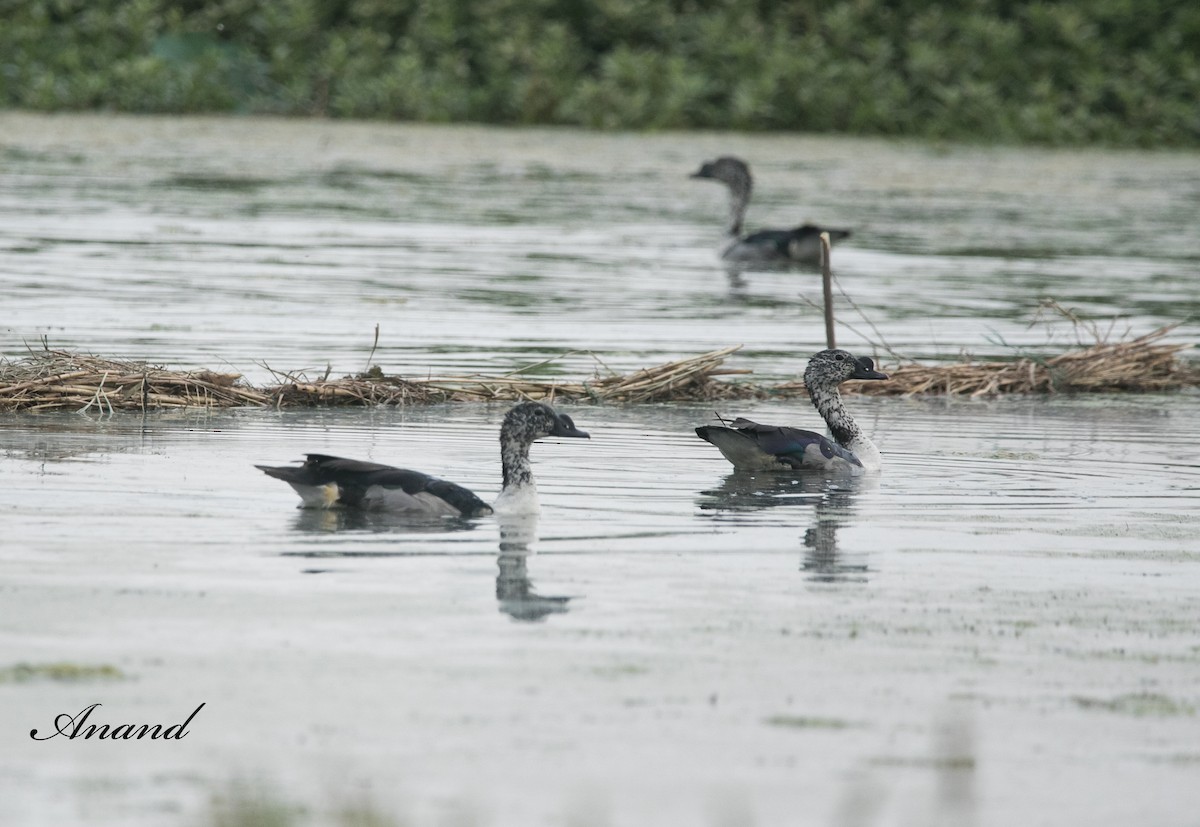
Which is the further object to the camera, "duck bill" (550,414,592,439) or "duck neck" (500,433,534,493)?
"duck bill" (550,414,592,439)

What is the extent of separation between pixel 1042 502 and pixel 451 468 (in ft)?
9.00

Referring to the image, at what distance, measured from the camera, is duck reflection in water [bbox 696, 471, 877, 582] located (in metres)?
7.90

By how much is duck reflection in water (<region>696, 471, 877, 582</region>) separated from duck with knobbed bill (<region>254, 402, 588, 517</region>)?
93 cm

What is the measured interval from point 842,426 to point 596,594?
11.3 ft

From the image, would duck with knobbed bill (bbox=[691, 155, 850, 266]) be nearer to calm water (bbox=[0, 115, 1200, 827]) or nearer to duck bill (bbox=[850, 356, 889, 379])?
calm water (bbox=[0, 115, 1200, 827])

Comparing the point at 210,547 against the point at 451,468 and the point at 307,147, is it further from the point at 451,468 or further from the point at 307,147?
the point at 307,147

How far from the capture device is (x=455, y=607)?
273 inches

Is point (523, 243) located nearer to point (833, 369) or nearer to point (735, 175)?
point (735, 175)

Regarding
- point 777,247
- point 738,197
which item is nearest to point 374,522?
point 777,247

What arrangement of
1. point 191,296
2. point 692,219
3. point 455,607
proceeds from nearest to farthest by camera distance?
point 455,607 → point 191,296 → point 692,219

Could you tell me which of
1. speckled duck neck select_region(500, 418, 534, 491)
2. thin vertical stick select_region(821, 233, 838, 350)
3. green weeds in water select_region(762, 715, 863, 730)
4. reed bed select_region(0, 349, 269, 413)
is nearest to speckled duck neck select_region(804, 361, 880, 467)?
thin vertical stick select_region(821, 233, 838, 350)

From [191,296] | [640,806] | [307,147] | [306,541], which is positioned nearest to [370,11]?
[307,147]

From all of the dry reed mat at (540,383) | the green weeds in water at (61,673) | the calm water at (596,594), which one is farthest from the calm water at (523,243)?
the green weeds in water at (61,673)
